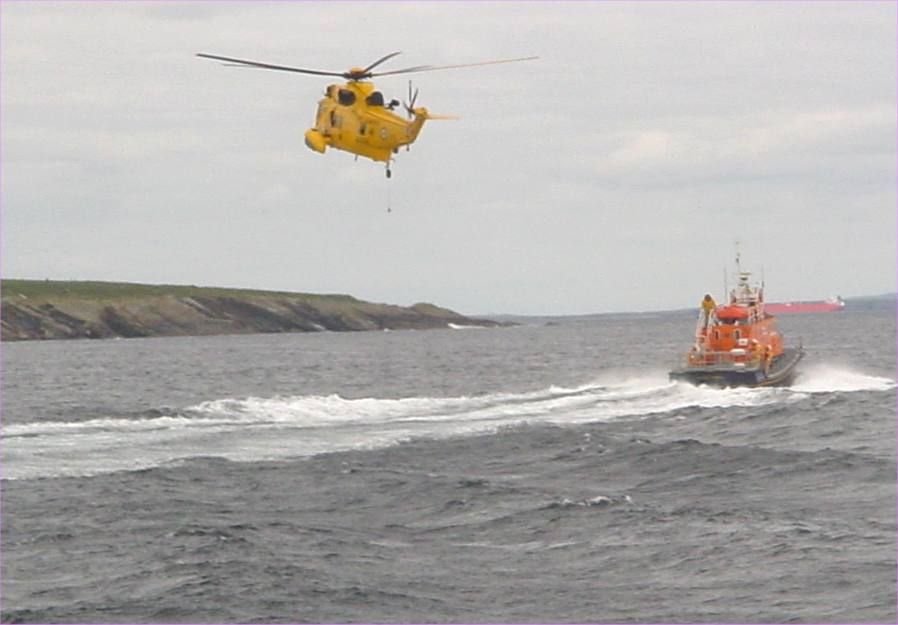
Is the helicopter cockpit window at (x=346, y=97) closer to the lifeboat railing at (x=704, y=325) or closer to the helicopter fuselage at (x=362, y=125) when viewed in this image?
the helicopter fuselage at (x=362, y=125)

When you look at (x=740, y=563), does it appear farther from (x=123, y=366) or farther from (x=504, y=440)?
(x=123, y=366)

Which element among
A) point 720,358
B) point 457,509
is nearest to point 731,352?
point 720,358

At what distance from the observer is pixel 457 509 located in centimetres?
3112

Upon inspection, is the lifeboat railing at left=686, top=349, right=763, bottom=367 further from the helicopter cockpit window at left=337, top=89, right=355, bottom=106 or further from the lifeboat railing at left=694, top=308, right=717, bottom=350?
the helicopter cockpit window at left=337, top=89, right=355, bottom=106

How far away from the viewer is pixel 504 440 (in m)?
43.6

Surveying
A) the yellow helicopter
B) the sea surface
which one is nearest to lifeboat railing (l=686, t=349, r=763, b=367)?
the sea surface

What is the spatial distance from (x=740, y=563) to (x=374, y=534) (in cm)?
718

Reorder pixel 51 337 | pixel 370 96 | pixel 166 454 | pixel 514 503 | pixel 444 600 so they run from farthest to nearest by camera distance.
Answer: pixel 51 337 → pixel 166 454 → pixel 514 503 → pixel 370 96 → pixel 444 600

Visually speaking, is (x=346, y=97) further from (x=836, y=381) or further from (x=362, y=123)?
(x=836, y=381)

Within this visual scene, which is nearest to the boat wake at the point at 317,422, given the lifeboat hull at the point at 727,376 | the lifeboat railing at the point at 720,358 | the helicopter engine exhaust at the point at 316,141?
the lifeboat hull at the point at 727,376

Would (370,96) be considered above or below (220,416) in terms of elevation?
above

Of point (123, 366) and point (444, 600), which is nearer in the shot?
point (444, 600)

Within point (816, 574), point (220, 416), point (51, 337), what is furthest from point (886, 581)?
point (51, 337)

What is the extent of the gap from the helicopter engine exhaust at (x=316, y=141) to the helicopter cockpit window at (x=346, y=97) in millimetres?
762
